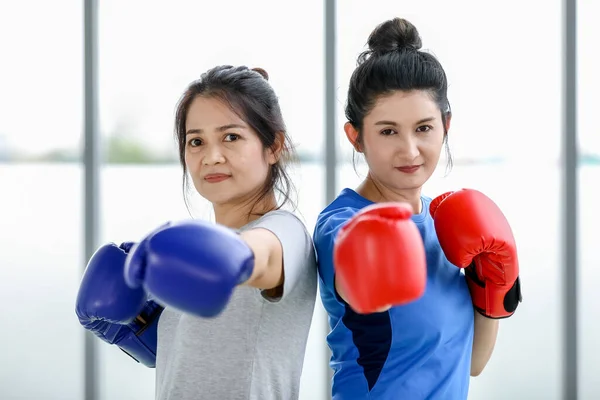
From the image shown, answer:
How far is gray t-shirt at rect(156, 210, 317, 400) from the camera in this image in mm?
1148

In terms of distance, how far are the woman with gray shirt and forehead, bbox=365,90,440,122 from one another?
0.64ft

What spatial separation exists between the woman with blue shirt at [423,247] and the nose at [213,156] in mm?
224

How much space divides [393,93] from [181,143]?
0.45 meters

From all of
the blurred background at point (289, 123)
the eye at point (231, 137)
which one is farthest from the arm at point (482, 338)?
the blurred background at point (289, 123)

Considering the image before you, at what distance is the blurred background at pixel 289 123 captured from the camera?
2.48 meters

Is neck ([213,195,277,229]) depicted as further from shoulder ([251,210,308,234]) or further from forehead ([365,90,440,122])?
forehead ([365,90,440,122])

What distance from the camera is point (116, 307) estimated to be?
4.11 feet

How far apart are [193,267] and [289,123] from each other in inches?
60.5

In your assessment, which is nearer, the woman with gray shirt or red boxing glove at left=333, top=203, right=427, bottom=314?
red boxing glove at left=333, top=203, right=427, bottom=314

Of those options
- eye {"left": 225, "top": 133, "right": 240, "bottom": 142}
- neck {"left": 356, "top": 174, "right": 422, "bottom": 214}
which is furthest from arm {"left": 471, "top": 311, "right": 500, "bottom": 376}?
eye {"left": 225, "top": 133, "right": 240, "bottom": 142}

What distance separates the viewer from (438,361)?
1207 mm
